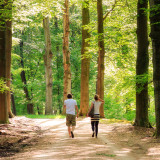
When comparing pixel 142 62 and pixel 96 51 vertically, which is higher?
pixel 96 51

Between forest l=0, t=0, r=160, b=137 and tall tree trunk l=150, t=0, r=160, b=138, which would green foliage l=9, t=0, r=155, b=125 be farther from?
tall tree trunk l=150, t=0, r=160, b=138

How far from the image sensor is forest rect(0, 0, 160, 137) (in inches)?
559

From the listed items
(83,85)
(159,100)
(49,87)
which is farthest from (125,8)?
(49,87)

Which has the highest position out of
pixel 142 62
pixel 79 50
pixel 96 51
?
pixel 79 50

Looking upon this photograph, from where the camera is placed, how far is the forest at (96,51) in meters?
14.2

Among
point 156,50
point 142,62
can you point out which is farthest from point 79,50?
point 156,50

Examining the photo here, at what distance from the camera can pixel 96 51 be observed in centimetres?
2112

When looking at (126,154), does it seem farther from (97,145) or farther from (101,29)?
(101,29)

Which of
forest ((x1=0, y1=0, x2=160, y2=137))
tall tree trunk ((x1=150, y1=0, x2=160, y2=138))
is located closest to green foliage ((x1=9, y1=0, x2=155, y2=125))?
forest ((x1=0, y1=0, x2=160, y2=137))

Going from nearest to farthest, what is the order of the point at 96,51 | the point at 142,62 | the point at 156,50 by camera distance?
the point at 156,50
the point at 142,62
the point at 96,51

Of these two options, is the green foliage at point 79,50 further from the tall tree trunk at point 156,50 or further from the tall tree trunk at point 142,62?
the tall tree trunk at point 156,50

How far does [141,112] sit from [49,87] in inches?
640

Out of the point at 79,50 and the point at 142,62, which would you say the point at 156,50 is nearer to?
the point at 142,62

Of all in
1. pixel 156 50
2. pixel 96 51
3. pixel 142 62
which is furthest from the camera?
pixel 96 51
